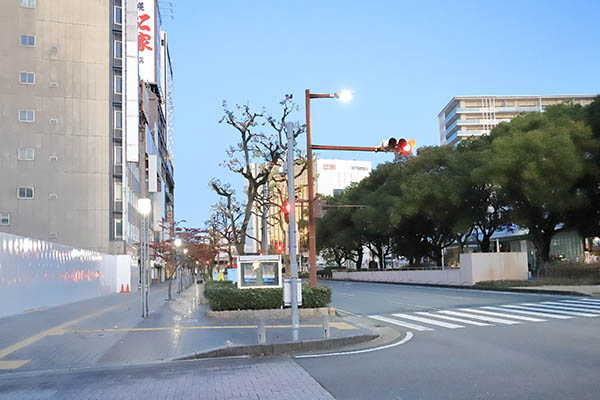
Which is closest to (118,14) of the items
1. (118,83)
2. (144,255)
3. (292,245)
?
(118,83)

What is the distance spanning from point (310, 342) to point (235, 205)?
2872 cm

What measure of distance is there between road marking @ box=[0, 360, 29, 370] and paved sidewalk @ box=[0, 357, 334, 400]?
700 millimetres

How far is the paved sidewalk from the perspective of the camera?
791 centimetres

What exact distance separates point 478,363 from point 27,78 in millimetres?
46858

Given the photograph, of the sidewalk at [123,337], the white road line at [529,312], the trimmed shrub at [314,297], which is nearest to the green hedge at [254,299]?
the trimmed shrub at [314,297]

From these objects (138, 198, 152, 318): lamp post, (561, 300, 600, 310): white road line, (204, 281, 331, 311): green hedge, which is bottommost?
(561, 300, 600, 310): white road line

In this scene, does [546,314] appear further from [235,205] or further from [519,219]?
[235,205]

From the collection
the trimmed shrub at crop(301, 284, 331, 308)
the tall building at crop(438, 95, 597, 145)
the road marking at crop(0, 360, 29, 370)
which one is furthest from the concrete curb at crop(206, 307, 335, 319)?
the tall building at crop(438, 95, 597, 145)

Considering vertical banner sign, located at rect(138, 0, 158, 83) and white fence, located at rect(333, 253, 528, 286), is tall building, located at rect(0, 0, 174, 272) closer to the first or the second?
vertical banner sign, located at rect(138, 0, 158, 83)

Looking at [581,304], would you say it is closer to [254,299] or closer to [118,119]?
[254,299]

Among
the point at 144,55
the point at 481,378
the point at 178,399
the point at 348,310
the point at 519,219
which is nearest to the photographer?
the point at 178,399

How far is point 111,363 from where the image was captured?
10.6 meters

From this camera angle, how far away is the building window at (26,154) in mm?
46938

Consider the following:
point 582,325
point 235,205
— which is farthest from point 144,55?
point 582,325
